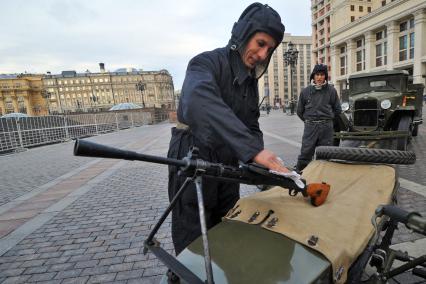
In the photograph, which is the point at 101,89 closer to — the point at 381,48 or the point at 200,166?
the point at 381,48

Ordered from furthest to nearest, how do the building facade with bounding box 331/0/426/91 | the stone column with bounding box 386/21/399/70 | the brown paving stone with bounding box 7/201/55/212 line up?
the stone column with bounding box 386/21/399/70 → the building facade with bounding box 331/0/426/91 → the brown paving stone with bounding box 7/201/55/212

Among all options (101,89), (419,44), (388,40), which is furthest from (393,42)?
(101,89)

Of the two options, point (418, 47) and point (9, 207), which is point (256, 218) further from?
point (418, 47)

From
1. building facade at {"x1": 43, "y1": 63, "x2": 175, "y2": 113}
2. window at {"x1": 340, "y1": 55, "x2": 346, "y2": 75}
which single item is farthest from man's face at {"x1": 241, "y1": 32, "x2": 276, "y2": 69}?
building facade at {"x1": 43, "y1": 63, "x2": 175, "y2": 113}

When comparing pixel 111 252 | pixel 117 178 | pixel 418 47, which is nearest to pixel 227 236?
pixel 111 252

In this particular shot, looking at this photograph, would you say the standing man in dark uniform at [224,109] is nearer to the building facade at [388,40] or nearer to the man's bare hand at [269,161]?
the man's bare hand at [269,161]

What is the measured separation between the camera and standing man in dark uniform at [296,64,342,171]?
5.08 m

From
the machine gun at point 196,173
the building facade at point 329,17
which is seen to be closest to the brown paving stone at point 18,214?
the machine gun at point 196,173

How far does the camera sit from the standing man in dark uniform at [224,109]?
1.31 metres

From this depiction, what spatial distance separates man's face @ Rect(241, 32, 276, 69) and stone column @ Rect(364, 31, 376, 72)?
183ft

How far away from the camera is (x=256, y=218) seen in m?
1.48

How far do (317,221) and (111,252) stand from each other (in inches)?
97.2

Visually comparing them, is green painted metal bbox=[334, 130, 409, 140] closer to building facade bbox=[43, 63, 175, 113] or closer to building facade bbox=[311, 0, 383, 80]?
building facade bbox=[311, 0, 383, 80]

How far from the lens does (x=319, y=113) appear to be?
509 cm
